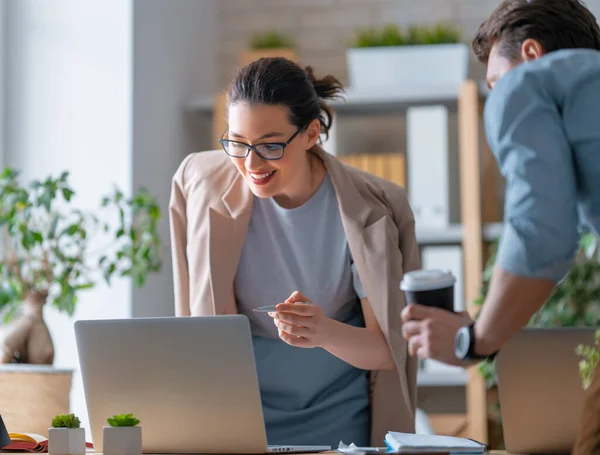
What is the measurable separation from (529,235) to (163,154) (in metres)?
2.55

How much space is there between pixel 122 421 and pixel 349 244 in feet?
2.50

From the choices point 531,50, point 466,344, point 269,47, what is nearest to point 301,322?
point 466,344

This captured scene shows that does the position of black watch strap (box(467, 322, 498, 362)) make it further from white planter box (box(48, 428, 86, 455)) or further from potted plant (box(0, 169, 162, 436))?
potted plant (box(0, 169, 162, 436))

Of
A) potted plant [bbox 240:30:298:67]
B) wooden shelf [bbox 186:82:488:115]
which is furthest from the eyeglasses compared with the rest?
potted plant [bbox 240:30:298:67]

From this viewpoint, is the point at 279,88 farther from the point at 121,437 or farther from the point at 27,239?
the point at 27,239

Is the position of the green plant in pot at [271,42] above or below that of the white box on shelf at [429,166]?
above

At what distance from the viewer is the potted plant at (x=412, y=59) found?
3562 mm

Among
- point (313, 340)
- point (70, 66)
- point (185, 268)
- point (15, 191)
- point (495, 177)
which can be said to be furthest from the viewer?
point (495, 177)

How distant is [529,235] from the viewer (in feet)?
4.00

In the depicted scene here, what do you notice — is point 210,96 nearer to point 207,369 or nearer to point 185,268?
point 185,268

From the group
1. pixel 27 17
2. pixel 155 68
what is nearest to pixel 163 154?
pixel 155 68

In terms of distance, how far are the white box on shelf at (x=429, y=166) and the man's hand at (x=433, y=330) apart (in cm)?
223

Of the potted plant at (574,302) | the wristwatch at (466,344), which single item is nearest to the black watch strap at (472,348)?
the wristwatch at (466,344)

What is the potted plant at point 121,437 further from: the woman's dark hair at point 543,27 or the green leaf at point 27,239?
the green leaf at point 27,239
